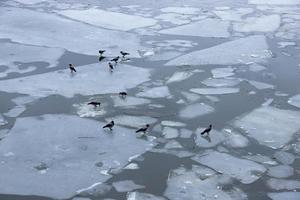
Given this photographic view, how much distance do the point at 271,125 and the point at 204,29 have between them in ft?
15.3

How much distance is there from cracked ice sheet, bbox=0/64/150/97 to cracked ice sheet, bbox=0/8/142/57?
0.95m

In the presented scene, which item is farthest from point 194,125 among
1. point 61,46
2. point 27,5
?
point 27,5

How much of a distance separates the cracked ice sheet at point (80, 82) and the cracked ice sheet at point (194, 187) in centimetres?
238

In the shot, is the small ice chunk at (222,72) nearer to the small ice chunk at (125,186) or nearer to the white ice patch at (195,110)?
the white ice patch at (195,110)

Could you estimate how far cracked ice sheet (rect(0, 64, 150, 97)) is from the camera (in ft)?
22.0

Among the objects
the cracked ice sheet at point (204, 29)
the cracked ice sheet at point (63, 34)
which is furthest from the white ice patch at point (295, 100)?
the cracked ice sheet at point (204, 29)

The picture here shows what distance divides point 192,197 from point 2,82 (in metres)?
3.95

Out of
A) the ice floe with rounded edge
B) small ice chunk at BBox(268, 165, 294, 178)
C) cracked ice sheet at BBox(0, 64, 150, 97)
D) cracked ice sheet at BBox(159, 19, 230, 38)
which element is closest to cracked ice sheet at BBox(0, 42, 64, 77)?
cracked ice sheet at BBox(0, 64, 150, 97)

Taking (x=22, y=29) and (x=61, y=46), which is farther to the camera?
(x=22, y=29)

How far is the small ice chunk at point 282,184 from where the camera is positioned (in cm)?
450

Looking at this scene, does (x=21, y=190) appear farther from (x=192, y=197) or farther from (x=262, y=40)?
(x=262, y=40)

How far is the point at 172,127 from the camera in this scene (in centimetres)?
564

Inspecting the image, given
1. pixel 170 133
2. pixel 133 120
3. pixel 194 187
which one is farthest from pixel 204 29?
pixel 194 187

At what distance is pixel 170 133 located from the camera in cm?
549
